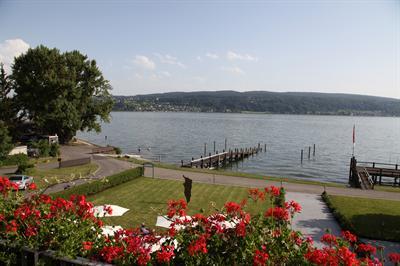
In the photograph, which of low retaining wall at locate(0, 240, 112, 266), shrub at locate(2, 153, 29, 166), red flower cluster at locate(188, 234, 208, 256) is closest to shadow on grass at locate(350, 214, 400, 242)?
red flower cluster at locate(188, 234, 208, 256)

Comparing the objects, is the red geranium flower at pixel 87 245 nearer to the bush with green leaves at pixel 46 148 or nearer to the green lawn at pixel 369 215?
the green lawn at pixel 369 215

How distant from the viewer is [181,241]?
6.39m

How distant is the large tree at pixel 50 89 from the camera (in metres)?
54.1

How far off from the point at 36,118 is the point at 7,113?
1374 cm

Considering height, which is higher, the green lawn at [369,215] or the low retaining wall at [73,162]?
the low retaining wall at [73,162]

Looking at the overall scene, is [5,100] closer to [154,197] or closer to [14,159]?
[14,159]

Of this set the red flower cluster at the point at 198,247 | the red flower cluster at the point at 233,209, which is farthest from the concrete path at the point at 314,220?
the red flower cluster at the point at 198,247

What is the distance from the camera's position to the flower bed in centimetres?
594

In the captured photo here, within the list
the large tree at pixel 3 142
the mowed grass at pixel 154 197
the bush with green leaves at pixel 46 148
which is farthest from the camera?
the bush with green leaves at pixel 46 148

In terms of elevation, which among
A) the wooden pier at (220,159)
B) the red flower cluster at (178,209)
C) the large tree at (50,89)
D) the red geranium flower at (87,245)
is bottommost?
the wooden pier at (220,159)

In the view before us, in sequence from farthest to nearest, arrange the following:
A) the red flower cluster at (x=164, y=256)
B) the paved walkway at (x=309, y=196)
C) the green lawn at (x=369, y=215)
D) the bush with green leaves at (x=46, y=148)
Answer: the bush with green leaves at (x=46, y=148)
the paved walkway at (x=309, y=196)
the green lawn at (x=369, y=215)
the red flower cluster at (x=164, y=256)

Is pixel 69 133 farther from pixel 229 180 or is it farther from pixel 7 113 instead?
pixel 229 180

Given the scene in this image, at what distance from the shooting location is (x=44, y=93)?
54.4 m

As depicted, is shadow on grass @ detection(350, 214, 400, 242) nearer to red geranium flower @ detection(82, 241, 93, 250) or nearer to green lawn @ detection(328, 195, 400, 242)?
green lawn @ detection(328, 195, 400, 242)
